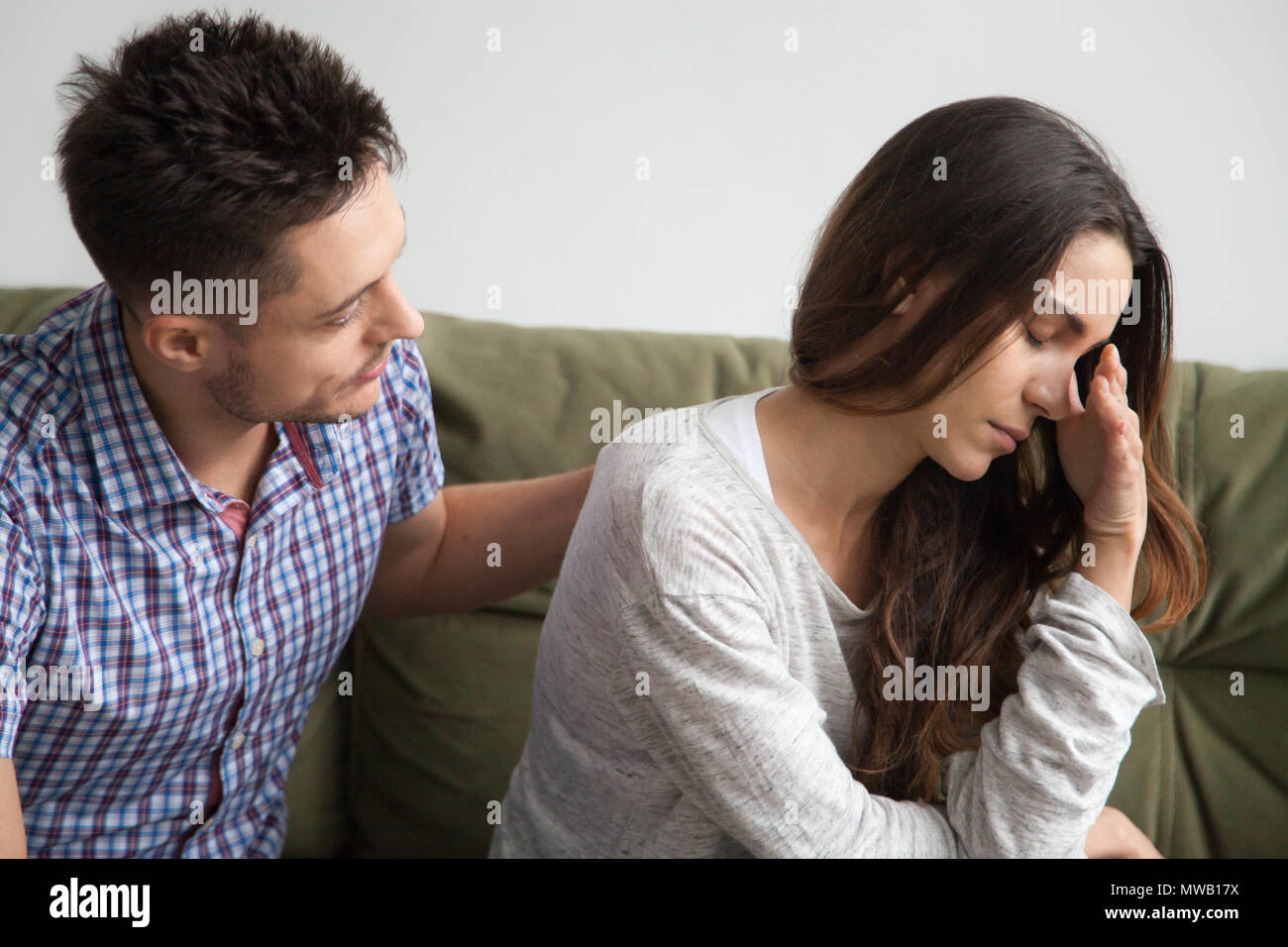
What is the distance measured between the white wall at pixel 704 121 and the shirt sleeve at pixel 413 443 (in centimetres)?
37

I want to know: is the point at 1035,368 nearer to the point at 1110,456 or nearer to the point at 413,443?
the point at 1110,456

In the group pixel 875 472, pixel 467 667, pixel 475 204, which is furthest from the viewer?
pixel 475 204

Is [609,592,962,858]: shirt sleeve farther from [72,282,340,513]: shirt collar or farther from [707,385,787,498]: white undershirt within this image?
[72,282,340,513]: shirt collar

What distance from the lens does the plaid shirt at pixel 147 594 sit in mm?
917

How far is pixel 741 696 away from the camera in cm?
87

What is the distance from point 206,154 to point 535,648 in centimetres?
71

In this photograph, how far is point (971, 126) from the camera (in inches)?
35.1

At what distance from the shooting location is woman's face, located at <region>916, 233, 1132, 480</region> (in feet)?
2.91

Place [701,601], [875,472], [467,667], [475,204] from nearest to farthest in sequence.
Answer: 1. [701,601]
2. [875,472]
3. [467,667]
4. [475,204]

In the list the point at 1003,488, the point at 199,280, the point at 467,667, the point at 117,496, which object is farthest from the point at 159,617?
the point at 1003,488

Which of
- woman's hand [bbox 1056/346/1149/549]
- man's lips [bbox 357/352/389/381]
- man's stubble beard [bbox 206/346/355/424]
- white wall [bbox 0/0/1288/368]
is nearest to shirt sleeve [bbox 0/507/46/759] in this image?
man's stubble beard [bbox 206/346/355/424]

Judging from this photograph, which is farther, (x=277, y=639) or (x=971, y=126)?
(x=277, y=639)
